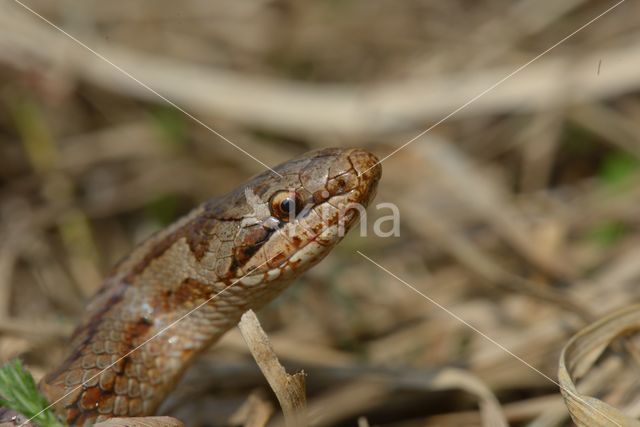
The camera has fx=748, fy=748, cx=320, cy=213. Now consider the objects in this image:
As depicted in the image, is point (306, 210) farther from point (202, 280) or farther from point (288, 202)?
point (202, 280)

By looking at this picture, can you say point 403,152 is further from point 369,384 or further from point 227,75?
point 369,384

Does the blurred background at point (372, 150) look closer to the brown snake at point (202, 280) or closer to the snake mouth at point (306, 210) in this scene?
the brown snake at point (202, 280)

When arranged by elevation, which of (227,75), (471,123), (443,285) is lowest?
(443,285)

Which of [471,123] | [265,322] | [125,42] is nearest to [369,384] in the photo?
[265,322]
